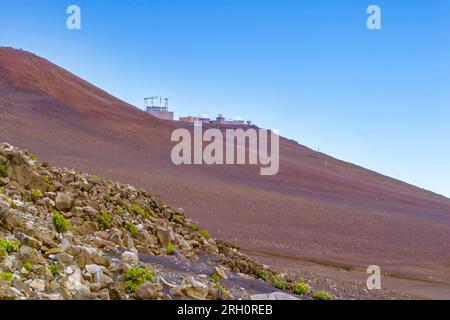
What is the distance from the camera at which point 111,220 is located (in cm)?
920

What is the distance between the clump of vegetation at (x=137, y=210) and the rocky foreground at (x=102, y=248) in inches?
0.8

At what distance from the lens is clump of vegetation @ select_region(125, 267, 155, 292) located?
6555 mm

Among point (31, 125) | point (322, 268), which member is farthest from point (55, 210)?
point (31, 125)

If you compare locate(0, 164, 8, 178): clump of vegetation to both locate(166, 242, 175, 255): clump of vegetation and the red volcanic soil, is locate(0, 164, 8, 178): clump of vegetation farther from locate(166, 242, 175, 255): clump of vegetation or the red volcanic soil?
the red volcanic soil

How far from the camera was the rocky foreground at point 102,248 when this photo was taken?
6.27 metres

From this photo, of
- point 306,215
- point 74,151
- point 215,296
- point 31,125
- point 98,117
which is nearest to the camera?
point 215,296

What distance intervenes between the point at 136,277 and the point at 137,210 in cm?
349

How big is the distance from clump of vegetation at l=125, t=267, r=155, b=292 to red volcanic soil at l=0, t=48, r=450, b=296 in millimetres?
10960

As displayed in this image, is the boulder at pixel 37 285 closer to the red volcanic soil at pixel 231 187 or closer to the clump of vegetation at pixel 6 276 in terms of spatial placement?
the clump of vegetation at pixel 6 276

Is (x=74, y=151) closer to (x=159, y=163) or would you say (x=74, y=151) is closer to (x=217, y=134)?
(x=159, y=163)

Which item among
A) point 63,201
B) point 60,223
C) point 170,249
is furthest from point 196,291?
point 63,201

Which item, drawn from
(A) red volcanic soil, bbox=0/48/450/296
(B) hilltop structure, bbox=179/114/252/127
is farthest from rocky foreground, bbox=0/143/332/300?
(B) hilltop structure, bbox=179/114/252/127

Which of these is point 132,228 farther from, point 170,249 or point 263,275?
point 263,275

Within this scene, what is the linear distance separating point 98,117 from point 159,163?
11.6m
